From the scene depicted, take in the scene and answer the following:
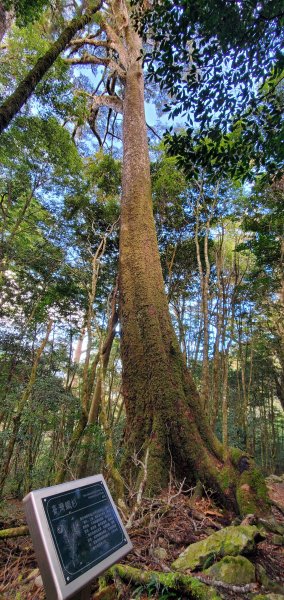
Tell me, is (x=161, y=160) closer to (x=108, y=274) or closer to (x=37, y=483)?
(x=108, y=274)

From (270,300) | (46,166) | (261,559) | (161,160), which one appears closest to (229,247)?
(270,300)

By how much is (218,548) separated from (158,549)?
1.47 ft

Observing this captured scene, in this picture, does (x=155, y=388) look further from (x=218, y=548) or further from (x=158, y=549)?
(x=218, y=548)

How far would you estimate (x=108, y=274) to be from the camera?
378 inches

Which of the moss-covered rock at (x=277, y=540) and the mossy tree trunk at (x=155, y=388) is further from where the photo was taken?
the mossy tree trunk at (x=155, y=388)

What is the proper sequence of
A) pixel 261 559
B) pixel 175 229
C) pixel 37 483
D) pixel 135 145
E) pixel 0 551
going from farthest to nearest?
pixel 175 229, pixel 37 483, pixel 135 145, pixel 0 551, pixel 261 559

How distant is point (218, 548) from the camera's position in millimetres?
2148

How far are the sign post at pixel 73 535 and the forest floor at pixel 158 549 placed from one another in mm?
366

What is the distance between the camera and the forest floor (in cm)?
182

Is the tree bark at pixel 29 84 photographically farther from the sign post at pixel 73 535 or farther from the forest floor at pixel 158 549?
the forest floor at pixel 158 549

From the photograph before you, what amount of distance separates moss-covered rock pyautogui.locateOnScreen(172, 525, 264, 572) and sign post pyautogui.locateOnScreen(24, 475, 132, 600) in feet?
1.99

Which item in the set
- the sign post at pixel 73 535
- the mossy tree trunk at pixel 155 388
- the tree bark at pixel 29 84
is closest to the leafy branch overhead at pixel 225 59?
the mossy tree trunk at pixel 155 388

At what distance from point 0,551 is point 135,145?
5.83 meters

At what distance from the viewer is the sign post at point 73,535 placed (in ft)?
4.32
